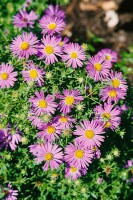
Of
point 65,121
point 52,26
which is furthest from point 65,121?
point 52,26

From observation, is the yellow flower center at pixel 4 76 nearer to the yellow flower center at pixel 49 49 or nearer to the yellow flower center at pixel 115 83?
the yellow flower center at pixel 49 49

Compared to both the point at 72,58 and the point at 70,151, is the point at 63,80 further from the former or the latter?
the point at 70,151

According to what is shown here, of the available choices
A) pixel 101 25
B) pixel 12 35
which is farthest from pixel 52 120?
pixel 101 25

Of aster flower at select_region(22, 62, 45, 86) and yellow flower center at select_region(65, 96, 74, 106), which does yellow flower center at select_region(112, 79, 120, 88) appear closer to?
yellow flower center at select_region(65, 96, 74, 106)

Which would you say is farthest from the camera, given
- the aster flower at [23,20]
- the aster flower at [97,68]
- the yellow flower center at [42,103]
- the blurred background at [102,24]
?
the blurred background at [102,24]

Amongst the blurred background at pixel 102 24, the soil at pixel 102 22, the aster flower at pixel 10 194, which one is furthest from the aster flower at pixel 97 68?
the soil at pixel 102 22

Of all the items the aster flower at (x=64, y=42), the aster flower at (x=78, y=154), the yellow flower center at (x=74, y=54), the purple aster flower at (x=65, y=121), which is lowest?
the aster flower at (x=78, y=154)
